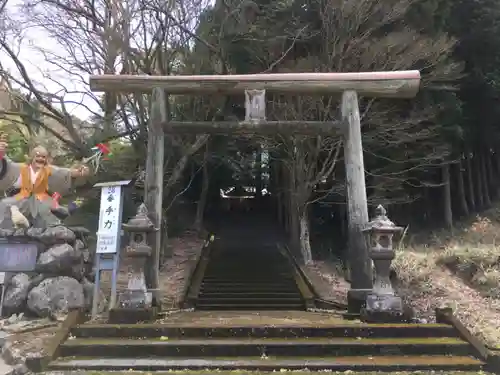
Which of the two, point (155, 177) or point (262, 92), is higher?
point (262, 92)

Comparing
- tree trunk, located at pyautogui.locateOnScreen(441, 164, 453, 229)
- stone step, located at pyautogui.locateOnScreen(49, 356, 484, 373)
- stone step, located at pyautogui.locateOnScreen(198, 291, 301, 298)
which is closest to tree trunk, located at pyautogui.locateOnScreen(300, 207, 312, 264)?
stone step, located at pyautogui.locateOnScreen(198, 291, 301, 298)

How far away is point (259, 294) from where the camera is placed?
11266 millimetres

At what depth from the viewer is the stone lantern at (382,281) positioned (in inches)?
282

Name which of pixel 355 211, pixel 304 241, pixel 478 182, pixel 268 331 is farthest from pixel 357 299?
pixel 478 182

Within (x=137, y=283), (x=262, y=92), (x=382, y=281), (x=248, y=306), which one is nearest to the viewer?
(x=382, y=281)

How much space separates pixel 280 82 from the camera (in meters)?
8.75

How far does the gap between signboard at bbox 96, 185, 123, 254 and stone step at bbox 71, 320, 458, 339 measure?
1791mm

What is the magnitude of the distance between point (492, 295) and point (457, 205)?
42.8ft

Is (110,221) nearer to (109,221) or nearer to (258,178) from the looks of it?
(109,221)

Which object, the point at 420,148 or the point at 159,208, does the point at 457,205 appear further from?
the point at 159,208

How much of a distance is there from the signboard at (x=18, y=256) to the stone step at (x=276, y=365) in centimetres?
358

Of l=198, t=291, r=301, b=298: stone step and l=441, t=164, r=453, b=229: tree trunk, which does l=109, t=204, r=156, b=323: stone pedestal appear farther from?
l=441, t=164, r=453, b=229: tree trunk

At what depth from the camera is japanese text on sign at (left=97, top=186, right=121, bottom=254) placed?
8047mm

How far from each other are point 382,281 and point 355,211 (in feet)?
4.77
